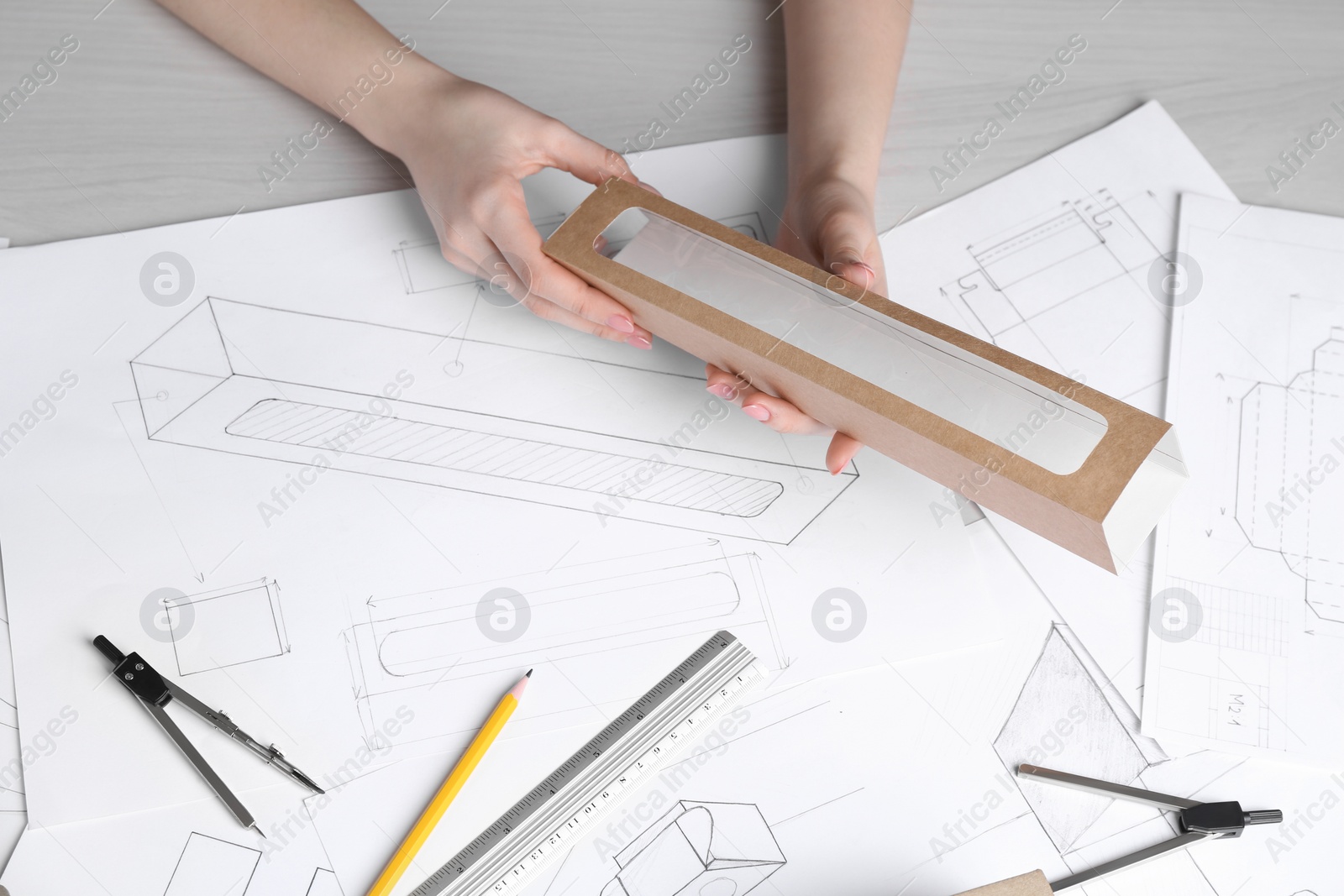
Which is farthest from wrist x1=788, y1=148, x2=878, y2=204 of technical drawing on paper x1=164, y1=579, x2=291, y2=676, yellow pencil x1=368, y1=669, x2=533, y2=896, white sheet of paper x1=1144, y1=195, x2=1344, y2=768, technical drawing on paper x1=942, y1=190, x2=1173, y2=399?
technical drawing on paper x1=164, y1=579, x2=291, y2=676

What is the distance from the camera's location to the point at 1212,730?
87 cm

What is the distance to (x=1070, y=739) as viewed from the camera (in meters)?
0.87

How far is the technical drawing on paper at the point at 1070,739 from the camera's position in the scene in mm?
837

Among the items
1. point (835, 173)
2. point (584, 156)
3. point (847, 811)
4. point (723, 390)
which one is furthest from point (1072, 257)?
point (847, 811)

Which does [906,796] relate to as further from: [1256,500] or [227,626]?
[227,626]

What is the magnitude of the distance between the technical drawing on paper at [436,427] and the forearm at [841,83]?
34 cm

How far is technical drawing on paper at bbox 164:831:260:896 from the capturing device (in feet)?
2.61

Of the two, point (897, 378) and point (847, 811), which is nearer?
point (897, 378)

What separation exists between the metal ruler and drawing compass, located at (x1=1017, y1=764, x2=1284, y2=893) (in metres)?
0.31

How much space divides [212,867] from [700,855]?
46 cm

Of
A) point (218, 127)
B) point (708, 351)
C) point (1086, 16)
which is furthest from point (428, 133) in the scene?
point (1086, 16)

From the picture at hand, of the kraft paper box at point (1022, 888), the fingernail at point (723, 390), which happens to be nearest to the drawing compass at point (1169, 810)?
the kraft paper box at point (1022, 888)

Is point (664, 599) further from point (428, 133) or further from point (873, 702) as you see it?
point (428, 133)

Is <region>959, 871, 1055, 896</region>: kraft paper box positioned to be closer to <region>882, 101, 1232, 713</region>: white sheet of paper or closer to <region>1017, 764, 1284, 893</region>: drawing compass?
Answer: <region>1017, 764, 1284, 893</region>: drawing compass
